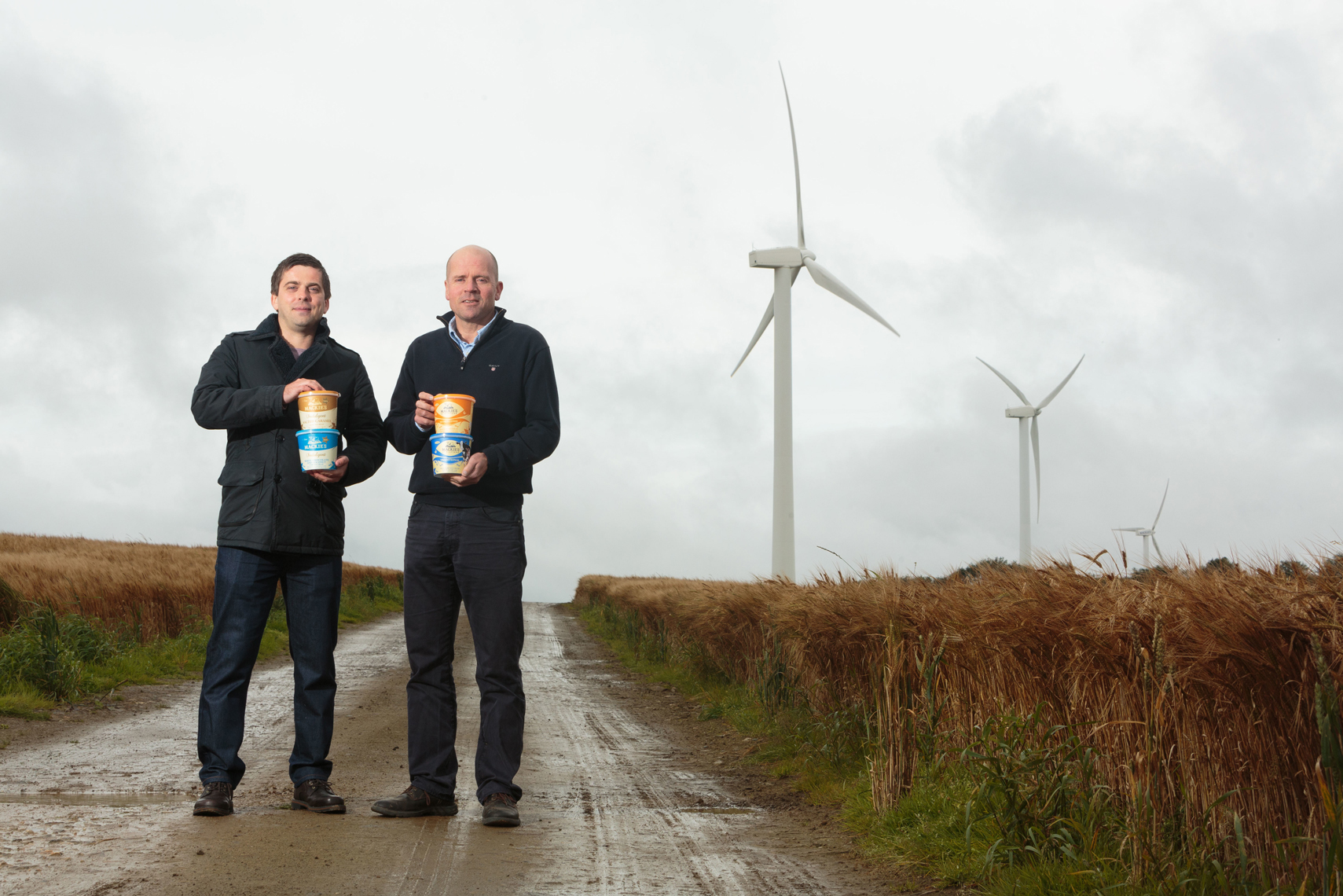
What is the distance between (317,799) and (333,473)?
1.59 meters

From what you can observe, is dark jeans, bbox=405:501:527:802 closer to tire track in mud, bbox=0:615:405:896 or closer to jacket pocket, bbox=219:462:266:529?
jacket pocket, bbox=219:462:266:529

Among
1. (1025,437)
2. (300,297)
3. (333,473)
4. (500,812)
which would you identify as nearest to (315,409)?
(333,473)

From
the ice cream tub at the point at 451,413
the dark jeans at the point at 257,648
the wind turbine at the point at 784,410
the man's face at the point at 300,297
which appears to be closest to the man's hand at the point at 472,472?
the ice cream tub at the point at 451,413

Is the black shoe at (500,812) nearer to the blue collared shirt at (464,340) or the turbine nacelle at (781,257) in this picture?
the blue collared shirt at (464,340)

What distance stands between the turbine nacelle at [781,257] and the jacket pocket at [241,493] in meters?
18.7

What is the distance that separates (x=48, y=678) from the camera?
10070mm

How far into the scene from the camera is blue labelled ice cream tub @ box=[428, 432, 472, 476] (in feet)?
15.8

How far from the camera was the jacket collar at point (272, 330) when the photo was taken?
536cm

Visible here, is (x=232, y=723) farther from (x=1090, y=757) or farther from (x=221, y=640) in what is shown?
(x=1090, y=757)

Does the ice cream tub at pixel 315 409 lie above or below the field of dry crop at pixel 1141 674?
above

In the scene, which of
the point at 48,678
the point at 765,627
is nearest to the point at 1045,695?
the point at 765,627

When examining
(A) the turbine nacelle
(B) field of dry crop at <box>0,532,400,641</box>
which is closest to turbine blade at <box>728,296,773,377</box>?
→ (A) the turbine nacelle

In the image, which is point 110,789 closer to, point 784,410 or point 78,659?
point 78,659

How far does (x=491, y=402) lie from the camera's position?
5.23 meters
